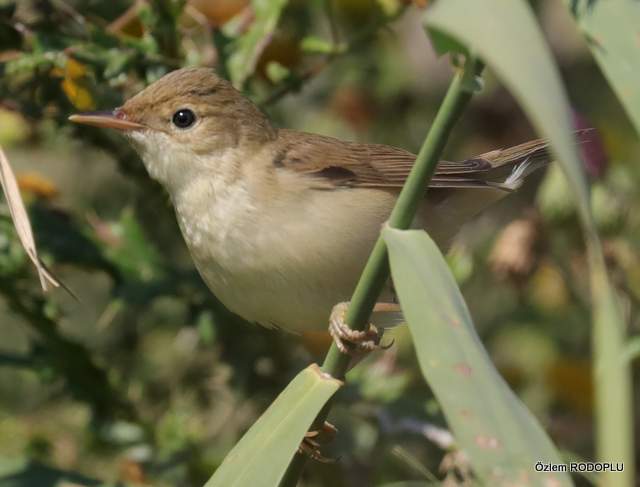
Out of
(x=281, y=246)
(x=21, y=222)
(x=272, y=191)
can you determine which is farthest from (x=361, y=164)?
(x=21, y=222)

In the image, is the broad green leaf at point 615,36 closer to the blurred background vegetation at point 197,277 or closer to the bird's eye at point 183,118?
the blurred background vegetation at point 197,277

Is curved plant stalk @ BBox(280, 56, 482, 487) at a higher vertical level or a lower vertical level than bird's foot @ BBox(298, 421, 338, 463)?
higher

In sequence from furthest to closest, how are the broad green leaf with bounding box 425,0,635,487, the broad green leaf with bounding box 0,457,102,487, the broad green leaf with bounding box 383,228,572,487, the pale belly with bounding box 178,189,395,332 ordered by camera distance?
1. the broad green leaf with bounding box 0,457,102,487
2. the pale belly with bounding box 178,189,395,332
3. the broad green leaf with bounding box 383,228,572,487
4. the broad green leaf with bounding box 425,0,635,487

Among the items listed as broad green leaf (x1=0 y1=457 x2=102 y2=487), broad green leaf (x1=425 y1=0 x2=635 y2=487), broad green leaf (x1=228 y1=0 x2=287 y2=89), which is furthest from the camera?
broad green leaf (x1=228 y1=0 x2=287 y2=89)

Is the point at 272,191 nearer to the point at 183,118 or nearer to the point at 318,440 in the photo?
the point at 183,118

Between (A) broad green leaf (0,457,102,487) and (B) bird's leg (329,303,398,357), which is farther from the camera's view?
(A) broad green leaf (0,457,102,487)

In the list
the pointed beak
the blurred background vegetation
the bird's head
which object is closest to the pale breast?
the bird's head

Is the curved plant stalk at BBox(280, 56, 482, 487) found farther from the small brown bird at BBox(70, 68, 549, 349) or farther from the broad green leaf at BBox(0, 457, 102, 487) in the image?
the broad green leaf at BBox(0, 457, 102, 487)

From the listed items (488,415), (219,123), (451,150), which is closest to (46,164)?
(451,150)

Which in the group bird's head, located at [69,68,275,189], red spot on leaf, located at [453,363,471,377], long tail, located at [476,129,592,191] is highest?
red spot on leaf, located at [453,363,471,377]
